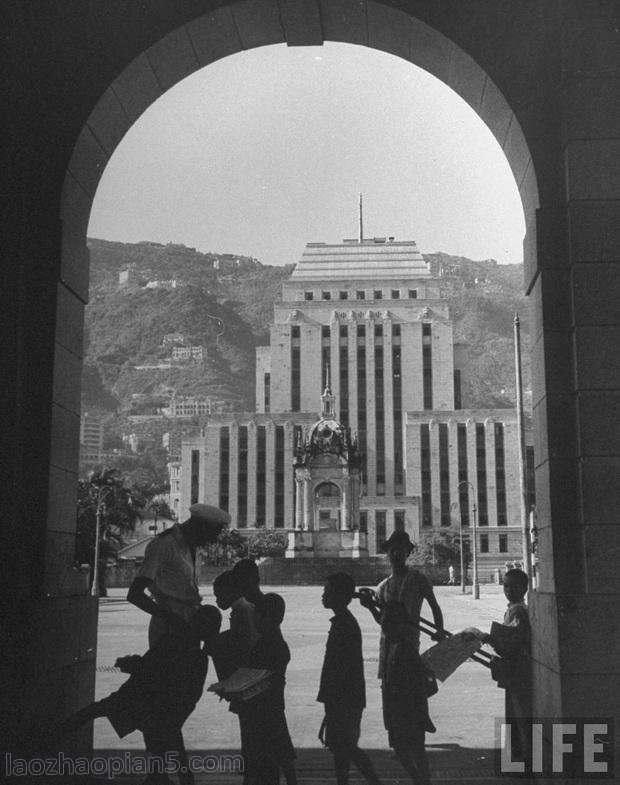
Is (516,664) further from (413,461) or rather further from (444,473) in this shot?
(413,461)

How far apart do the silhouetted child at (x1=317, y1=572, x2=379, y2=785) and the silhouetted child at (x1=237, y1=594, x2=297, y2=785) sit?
0.44 m

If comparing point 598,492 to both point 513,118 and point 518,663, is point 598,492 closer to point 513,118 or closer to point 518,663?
point 518,663

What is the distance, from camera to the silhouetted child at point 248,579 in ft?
19.8

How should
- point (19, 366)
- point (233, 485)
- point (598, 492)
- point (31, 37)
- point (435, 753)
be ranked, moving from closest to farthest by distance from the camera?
point (598, 492)
point (19, 366)
point (31, 37)
point (435, 753)
point (233, 485)

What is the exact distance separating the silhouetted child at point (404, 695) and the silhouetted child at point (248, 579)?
969mm

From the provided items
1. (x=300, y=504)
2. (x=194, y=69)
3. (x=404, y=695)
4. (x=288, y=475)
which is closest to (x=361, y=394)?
(x=288, y=475)

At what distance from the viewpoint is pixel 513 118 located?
22.8 ft

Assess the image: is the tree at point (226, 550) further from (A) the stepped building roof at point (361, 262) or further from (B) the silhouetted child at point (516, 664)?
Answer: (B) the silhouetted child at point (516, 664)

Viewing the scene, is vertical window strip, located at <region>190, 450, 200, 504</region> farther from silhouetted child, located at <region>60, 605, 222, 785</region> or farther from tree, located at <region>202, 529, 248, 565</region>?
silhouetted child, located at <region>60, 605, 222, 785</region>

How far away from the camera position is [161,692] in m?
5.44

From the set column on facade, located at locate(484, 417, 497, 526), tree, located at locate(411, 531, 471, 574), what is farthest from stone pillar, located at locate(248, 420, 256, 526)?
column on facade, located at locate(484, 417, 497, 526)

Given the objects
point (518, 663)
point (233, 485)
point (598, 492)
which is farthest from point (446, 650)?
point (233, 485)

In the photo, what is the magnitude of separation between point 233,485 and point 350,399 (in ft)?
55.3

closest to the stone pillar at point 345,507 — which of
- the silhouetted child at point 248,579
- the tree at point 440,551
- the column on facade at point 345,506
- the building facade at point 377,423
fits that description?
the column on facade at point 345,506
